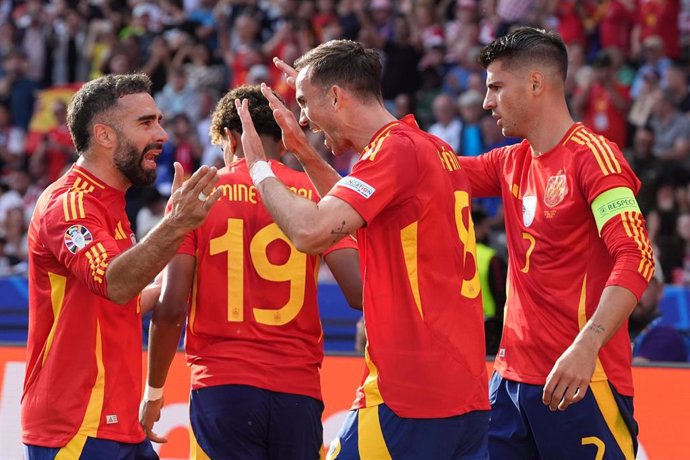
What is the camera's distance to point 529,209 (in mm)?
5473

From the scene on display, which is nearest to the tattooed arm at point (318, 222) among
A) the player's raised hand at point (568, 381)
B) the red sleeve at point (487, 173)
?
the player's raised hand at point (568, 381)

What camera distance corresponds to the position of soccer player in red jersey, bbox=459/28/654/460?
5188mm

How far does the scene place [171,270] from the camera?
560cm

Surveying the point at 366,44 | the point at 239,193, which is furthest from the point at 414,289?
the point at 366,44

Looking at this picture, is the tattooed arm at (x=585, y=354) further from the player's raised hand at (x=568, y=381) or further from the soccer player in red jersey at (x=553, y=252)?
the soccer player in red jersey at (x=553, y=252)

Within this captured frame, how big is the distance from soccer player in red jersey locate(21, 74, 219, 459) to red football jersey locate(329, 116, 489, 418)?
75 cm

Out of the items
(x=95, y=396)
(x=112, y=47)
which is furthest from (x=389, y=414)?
(x=112, y=47)

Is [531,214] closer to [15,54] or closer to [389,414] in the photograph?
[389,414]

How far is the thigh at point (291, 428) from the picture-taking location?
552cm

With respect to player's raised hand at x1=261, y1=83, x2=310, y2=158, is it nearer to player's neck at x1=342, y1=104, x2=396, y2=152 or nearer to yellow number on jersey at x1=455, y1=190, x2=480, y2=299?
player's neck at x1=342, y1=104, x2=396, y2=152

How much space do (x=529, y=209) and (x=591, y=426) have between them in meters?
1.05

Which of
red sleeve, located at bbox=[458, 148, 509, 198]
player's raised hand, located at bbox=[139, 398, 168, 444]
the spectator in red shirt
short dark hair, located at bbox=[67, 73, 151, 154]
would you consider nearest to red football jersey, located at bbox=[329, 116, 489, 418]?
red sleeve, located at bbox=[458, 148, 509, 198]

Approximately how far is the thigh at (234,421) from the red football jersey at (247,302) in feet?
0.17

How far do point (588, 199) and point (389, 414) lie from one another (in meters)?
1.40
